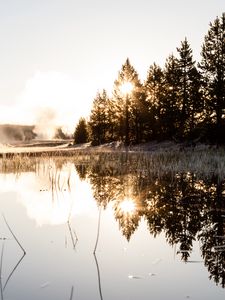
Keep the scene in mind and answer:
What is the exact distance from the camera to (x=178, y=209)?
7539 millimetres

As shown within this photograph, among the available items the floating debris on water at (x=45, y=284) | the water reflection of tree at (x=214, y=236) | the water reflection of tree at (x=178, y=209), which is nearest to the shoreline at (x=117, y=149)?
the water reflection of tree at (x=178, y=209)

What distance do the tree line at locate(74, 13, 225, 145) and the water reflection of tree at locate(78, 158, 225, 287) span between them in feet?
81.6

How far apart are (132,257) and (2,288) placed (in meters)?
1.54

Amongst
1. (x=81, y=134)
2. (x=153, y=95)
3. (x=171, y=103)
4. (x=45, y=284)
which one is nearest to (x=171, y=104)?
(x=171, y=103)

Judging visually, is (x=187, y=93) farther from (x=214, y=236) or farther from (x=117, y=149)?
(x=214, y=236)

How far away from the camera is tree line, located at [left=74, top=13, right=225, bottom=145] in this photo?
3837 cm

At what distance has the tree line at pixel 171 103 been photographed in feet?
126

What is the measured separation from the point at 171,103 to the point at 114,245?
43232 mm

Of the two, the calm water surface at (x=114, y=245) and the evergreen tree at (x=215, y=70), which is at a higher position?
the evergreen tree at (x=215, y=70)

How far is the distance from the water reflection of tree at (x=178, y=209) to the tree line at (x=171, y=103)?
24.9 m

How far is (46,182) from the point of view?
40.8 feet

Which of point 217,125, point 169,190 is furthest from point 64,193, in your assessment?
point 217,125

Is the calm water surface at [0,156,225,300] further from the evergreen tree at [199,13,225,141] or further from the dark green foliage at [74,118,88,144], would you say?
the dark green foliage at [74,118,88,144]

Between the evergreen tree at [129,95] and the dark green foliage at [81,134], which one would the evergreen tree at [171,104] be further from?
the dark green foliage at [81,134]
